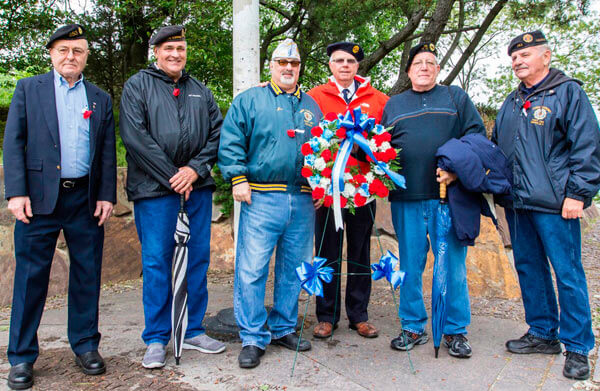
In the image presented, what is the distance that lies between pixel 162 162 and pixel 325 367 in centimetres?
174

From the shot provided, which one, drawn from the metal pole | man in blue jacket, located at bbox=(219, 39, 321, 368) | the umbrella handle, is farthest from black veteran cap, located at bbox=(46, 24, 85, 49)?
the umbrella handle

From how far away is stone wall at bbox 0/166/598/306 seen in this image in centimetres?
491

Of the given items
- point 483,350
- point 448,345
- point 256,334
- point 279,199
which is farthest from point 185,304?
point 483,350

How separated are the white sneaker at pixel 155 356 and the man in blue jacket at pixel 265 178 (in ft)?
1.67

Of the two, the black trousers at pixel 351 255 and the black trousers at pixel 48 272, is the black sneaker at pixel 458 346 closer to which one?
the black trousers at pixel 351 255

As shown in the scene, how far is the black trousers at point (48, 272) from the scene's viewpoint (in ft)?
10.5

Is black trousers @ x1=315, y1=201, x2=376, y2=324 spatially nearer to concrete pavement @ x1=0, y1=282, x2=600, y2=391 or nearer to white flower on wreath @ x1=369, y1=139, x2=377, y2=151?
concrete pavement @ x1=0, y1=282, x2=600, y2=391

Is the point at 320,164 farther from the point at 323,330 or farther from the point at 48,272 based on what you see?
the point at 48,272

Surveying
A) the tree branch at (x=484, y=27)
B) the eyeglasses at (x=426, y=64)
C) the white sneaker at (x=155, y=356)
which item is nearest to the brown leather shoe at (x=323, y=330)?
the white sneaker at (x=155, y=356)

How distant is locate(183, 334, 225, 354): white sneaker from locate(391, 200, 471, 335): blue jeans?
1.40 metres

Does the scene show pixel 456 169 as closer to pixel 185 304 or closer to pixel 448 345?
pixel 448 345

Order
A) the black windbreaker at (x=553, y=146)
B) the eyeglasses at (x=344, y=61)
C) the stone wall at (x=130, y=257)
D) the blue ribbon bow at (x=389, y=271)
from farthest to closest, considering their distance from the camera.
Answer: the stone wall at (x=130, y=257) → the eyeglasses at (x=344, y=61) → the blue ribbon bow at (x=389, y=271) → the black windbreaker at (x=553, y=146)

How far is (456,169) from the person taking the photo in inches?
135

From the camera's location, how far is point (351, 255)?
4090 mm
